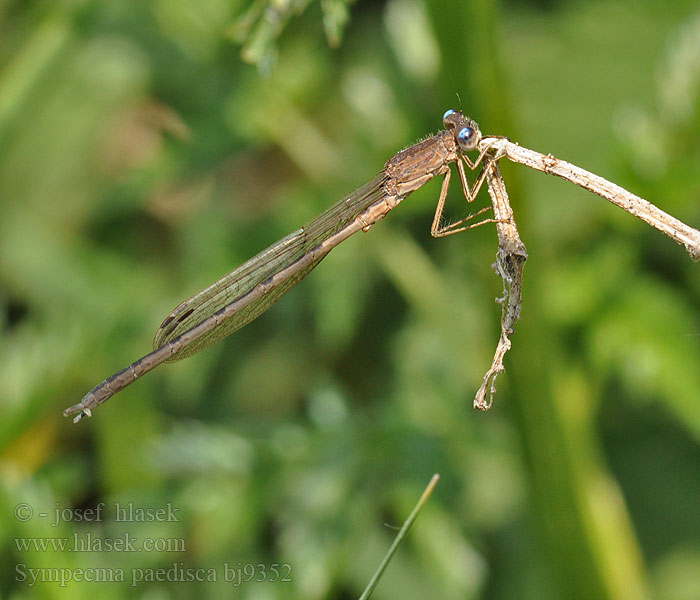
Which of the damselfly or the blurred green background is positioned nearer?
the damselfly

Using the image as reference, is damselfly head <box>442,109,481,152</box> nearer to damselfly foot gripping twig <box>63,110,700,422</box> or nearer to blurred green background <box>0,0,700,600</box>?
damselfly foot gripping twig <box>63,110,700,422</box>

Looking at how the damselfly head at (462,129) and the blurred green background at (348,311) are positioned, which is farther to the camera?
the blurred green background at (348,311)

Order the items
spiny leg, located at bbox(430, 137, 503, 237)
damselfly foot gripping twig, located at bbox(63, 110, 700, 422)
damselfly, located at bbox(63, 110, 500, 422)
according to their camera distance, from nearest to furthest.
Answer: damselfly foot gripping twig, located at bbox(63, 110, 700, 422) → spiny leg, located at bbox(430, 137, 503, 237) → damselfly, located at bbox(63, 110, 500, 422)

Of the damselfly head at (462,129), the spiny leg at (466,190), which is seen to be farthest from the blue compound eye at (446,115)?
the spiny leg at (466,190)

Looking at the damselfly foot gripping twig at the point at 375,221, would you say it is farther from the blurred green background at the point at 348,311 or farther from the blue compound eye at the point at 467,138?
the blurred green background at the point at 348,311

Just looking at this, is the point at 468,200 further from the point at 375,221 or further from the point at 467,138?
the point at 375,221

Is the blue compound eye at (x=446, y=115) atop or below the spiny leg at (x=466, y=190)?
atop

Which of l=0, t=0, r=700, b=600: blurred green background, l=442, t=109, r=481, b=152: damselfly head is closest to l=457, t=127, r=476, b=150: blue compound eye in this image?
l=442, t=109, r=481, b=152: damselfly head
